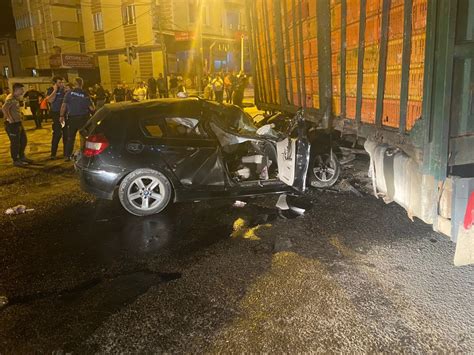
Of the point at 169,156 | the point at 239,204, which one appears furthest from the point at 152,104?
the point at 239,204

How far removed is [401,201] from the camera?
13.4ft

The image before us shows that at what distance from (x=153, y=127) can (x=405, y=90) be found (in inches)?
129

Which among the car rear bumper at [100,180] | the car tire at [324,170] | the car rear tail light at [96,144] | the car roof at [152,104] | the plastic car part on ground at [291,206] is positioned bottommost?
the plastic car part on ground at [291,206]

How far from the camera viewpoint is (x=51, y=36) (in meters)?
43.4

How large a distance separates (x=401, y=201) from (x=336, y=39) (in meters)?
2.44

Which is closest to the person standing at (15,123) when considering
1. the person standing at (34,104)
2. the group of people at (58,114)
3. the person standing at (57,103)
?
the group of people at (58,114)

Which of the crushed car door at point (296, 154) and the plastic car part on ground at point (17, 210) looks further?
the plastic car part on ground at point (17, 210)

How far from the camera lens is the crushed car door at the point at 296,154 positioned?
18.9ft

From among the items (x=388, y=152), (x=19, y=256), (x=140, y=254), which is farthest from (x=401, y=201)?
(x=19, y=256)

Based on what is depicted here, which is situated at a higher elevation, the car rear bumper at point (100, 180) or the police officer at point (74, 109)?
the police officer at point (74, 109)

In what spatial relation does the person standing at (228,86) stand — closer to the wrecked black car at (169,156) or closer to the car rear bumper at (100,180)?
the wrecked black car at (169,156)

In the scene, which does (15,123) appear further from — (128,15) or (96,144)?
(128,15)

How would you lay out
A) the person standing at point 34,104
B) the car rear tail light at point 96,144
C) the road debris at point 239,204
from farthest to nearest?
1. the person standing at point 34,104
2. the road debris at point 239,204
3. the car rear tail light at point 96,144

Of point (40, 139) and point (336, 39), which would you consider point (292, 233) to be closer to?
point (336, 39)
